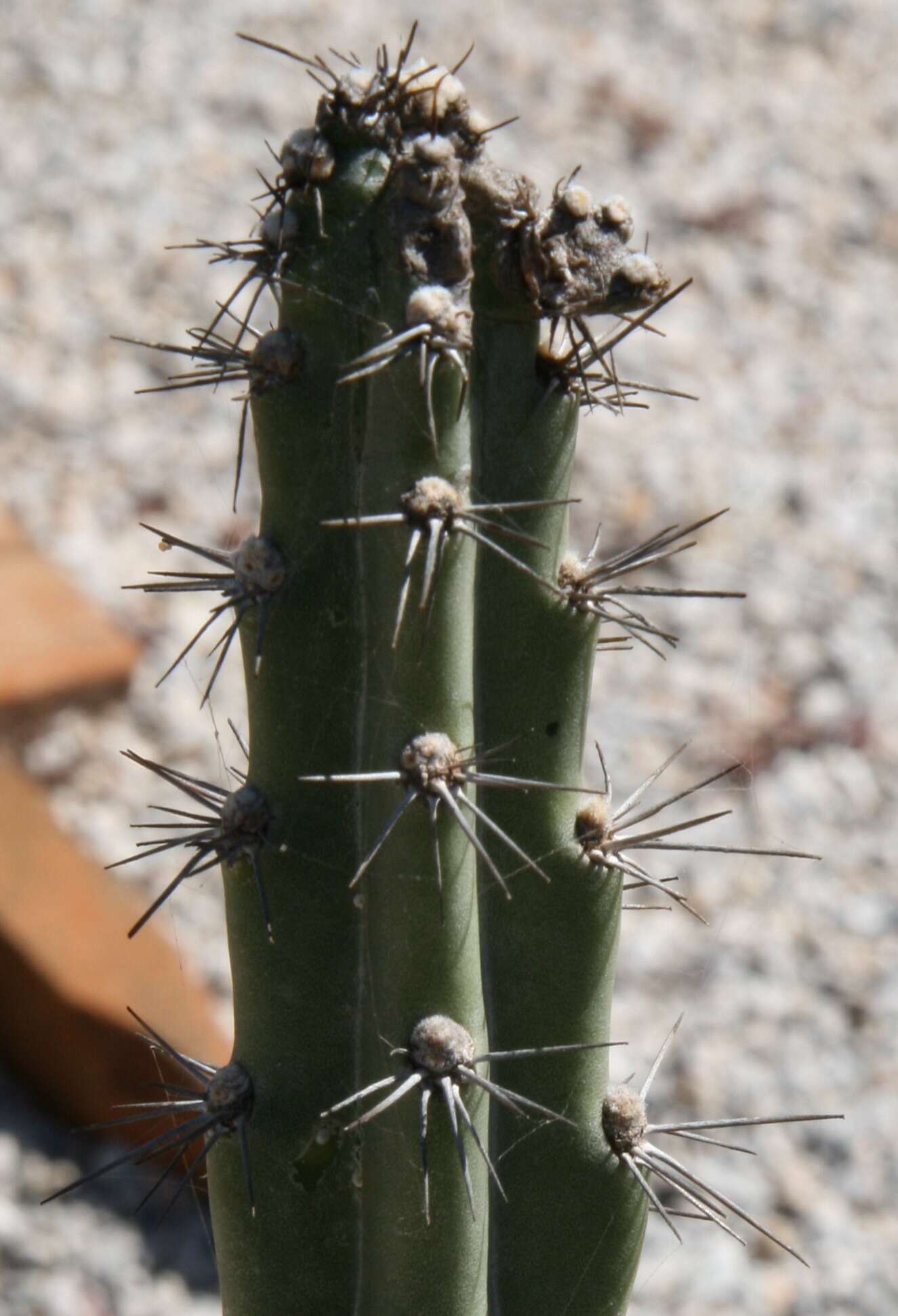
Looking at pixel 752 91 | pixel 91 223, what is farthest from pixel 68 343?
pixel 752 91

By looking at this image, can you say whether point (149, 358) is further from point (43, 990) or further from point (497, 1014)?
point (497, 1014)

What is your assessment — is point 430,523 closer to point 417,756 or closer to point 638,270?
point 417,756

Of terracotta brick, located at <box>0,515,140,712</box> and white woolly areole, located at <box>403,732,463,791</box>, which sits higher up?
terracotta brick, located at <box>0,515,140,712</box>

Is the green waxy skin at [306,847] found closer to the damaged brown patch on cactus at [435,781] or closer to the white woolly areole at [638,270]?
the damaged brown patch on cactus at [435,781]

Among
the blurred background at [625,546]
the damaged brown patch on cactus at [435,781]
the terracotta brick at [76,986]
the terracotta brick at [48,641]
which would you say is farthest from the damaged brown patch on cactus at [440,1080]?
the terracotta brick at [48,641]

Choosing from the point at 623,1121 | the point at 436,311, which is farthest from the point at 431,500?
the point at 623,1121

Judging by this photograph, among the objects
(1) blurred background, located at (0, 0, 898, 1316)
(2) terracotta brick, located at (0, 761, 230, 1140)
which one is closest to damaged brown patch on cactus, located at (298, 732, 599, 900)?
(1) blurred background, located at (0, 0, 898, 1316)

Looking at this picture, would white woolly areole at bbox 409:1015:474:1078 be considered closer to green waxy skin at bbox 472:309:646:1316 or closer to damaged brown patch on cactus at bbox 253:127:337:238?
green waxy skin at bbox 472:309:646:1316
